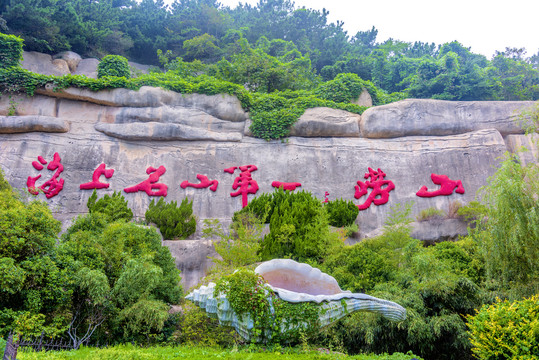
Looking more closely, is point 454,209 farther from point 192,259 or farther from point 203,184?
point 203,184

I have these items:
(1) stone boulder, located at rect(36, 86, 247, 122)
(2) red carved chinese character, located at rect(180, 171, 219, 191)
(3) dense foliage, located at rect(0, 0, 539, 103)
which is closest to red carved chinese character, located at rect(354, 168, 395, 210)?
(2) red carved chinese character, located at rect(180, 171, 219, 191)

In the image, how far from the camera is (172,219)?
11938 mm

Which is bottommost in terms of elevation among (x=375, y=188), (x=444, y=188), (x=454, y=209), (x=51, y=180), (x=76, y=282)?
(x=76, y=282)

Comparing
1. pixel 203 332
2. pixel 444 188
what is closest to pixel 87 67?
pixel 444 188

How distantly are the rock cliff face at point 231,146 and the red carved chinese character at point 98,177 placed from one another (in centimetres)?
18

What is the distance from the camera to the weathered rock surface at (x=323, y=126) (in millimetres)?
14938

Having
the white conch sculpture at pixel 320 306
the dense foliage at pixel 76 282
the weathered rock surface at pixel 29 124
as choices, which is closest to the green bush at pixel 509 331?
the white conch sculpture at pixel 320 306

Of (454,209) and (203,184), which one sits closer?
(454,209)

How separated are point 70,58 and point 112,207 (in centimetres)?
1292

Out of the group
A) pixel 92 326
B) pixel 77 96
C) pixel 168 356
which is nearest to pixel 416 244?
pixel 168 356

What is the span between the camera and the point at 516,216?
260 inches

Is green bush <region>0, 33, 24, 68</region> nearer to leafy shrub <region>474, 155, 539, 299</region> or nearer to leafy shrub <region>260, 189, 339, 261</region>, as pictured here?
leafy shrub <region>260, 189, 339, 261</region>

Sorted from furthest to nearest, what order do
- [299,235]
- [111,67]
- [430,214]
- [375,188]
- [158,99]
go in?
[111,67] < [158,99] < [375,188] < [430,214] < [299,235]

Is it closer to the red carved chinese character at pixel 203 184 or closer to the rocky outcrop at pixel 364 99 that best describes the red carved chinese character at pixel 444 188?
the rocky outcrop at pixel 364 99
